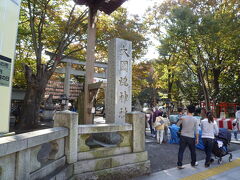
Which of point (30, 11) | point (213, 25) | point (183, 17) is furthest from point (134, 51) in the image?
point (30, 11)

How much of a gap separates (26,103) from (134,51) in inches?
316

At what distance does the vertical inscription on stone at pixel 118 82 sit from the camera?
7043 millimetres

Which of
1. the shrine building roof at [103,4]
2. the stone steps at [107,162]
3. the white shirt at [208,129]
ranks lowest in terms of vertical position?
the stone steps at [107,162]

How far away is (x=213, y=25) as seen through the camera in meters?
13.6

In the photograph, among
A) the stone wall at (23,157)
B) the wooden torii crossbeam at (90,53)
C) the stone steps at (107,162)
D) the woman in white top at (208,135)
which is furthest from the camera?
the wooden torii crossbeam at (90,53)

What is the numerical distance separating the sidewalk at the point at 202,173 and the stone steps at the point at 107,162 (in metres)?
0.49

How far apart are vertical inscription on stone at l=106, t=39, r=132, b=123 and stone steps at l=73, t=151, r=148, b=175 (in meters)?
2.15

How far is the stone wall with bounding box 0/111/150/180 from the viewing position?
99.7 inches

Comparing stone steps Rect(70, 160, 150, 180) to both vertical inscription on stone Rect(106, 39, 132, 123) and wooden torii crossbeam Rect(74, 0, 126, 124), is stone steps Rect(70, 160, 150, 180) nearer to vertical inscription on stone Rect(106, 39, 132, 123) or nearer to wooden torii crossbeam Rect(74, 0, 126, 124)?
vertical inscription on stone Rect(106, 39, 132, 123)

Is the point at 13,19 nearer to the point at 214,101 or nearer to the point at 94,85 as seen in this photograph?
the point at 94,85

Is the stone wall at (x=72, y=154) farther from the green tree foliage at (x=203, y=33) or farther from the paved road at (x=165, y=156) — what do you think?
the green tree foliage at (x=203, y=33)

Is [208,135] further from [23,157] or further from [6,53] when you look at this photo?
[6,53]

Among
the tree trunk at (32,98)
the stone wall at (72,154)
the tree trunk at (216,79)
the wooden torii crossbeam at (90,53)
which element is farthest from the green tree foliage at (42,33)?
the tree trunk at (216,79)

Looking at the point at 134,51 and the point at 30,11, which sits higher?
the point at 30,11
